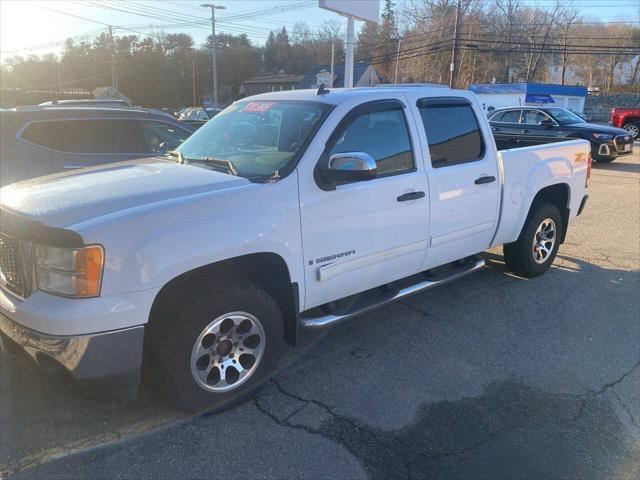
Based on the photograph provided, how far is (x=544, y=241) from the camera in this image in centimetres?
559

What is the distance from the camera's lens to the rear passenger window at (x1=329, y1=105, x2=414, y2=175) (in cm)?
364

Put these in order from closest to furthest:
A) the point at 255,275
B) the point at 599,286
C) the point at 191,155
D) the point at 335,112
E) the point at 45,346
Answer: the point at 45,346, the point at 255,275, the point at 335,112, the point at 191,155, the point at 599,286

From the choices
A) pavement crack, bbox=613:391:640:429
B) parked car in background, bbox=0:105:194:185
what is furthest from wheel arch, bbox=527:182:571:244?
parked car in background, bbox=0:105:194:185

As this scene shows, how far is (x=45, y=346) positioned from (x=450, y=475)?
7.16 feet

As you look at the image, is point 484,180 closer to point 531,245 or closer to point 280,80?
point 531,245

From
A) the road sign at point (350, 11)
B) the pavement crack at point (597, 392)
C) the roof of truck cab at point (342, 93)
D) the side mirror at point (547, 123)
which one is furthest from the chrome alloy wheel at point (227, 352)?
the side mirror at point (547, 123)

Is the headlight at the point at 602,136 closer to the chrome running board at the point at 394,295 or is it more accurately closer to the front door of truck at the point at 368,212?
the chrome running board at the point at 394,295

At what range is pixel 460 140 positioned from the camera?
4473mm

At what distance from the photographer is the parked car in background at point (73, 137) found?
216 inches

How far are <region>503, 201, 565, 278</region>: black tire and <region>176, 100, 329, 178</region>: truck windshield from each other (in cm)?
285

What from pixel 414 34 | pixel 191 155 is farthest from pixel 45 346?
pixel 414 34

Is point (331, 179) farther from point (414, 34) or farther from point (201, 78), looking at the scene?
point (201, 78)

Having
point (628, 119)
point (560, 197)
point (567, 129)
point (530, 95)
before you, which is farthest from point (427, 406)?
point (530, 95)

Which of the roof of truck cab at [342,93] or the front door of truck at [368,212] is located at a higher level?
the roof of truck cab at [342,93]
